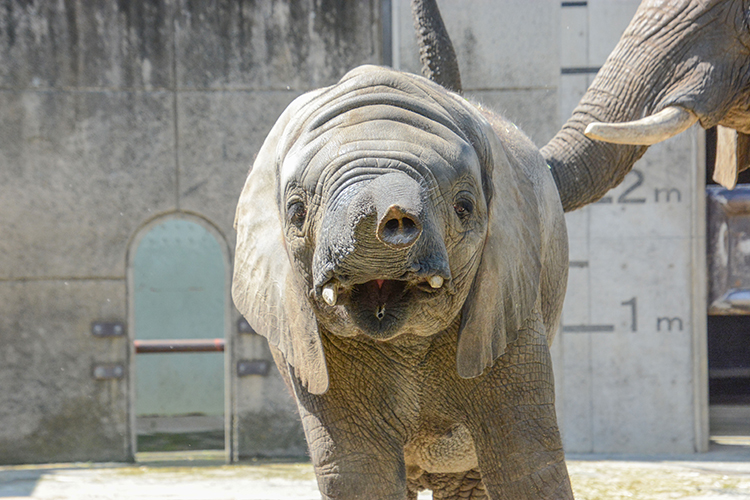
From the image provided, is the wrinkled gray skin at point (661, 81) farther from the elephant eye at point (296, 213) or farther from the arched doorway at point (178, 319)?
the arched doorway at point (178, 319)

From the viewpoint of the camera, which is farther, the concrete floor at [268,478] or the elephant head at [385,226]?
the concrete floor at [268,478]

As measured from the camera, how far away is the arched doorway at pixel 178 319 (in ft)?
29.5

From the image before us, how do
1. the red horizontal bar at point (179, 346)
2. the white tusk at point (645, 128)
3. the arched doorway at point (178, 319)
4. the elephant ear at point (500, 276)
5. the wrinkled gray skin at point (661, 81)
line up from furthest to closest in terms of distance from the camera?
the arched doorway at point (178, 319)
the red horizontal bar at point (179, 346)
the wrinkled gray skin at point (661, 81)
the white tusk at point (645, 128)
the elephant ear at point (500, 276)

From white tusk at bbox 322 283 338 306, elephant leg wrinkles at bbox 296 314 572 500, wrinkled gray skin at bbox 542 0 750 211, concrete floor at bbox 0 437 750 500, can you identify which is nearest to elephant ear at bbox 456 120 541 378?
elephant leg wrinkles at bbox 296 314 572 500

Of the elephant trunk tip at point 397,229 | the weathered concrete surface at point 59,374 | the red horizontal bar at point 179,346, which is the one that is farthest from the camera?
the red horizontal bar at point 179,346

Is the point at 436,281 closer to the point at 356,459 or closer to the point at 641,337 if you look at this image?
the point at 356,459

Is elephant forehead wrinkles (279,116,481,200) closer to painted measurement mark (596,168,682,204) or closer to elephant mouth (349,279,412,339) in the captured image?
elephant mouth (349,279,412,339)

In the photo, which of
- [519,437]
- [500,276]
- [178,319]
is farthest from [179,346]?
[500,276]

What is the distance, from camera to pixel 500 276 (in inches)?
94.7

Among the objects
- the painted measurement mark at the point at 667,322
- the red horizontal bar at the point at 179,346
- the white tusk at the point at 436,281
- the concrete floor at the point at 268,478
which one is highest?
the white tusk at the point at 436,281

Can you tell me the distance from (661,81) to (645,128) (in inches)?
13.2

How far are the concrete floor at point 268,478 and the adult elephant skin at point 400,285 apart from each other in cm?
290

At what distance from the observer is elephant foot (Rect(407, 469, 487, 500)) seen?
3516 mm

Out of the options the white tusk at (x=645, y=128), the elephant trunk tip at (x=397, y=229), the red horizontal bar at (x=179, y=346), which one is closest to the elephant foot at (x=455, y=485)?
the white tusk at (x=645, y=128)
